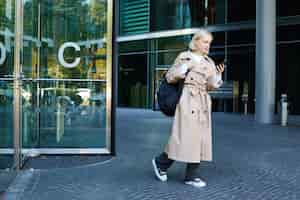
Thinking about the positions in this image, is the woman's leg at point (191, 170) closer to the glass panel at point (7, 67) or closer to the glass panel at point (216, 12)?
the glass panel at point (7, 67)

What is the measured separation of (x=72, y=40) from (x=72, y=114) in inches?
52.3

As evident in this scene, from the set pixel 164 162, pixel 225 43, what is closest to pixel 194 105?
pixel 164 162

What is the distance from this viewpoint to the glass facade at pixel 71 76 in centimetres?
810

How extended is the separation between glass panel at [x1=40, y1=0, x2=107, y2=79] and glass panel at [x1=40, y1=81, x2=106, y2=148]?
0.22 metres

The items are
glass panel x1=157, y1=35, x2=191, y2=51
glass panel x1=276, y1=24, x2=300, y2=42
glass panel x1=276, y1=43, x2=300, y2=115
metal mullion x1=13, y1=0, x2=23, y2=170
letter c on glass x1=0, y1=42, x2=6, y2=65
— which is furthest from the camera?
glass panel x1=157, y1=35, x2=191, y2=51

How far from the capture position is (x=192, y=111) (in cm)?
560

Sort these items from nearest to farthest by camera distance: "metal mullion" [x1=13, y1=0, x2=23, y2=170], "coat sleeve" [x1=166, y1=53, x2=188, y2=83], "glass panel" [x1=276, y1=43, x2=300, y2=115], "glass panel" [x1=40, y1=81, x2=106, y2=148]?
"coat sleeve" [x1=166, y1=53, x2=188, y2=83] < "metal mullion" [x1=13, y1=0, x2=23, y2=170] < "glass panel" [x1=40, y1=81, x2=106, y2=148] < "glass panel" [x1=276, y1=43, x2=300, y2=115]

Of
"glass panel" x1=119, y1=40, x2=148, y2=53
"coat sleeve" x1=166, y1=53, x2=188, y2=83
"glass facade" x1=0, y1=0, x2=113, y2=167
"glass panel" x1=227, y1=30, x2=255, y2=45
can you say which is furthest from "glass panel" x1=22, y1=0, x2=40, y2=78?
"glass panel" x1=119, y1=40, x2=148, y2=53

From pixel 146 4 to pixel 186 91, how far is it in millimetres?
20911

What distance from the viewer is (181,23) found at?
24.6 metres

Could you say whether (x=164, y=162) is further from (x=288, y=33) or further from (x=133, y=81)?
(x=133, y=81)

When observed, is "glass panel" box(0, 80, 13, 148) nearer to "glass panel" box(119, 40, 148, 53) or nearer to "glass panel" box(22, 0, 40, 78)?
"glass panel" box(22, 0, 40, 78)

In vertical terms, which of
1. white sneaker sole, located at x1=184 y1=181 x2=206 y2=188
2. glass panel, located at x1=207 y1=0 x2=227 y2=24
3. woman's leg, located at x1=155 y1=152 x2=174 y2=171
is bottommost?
white sneaker sole, located at x1=184 y1=181 x2=206 y2=188

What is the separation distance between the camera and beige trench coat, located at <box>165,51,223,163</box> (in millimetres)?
5566
